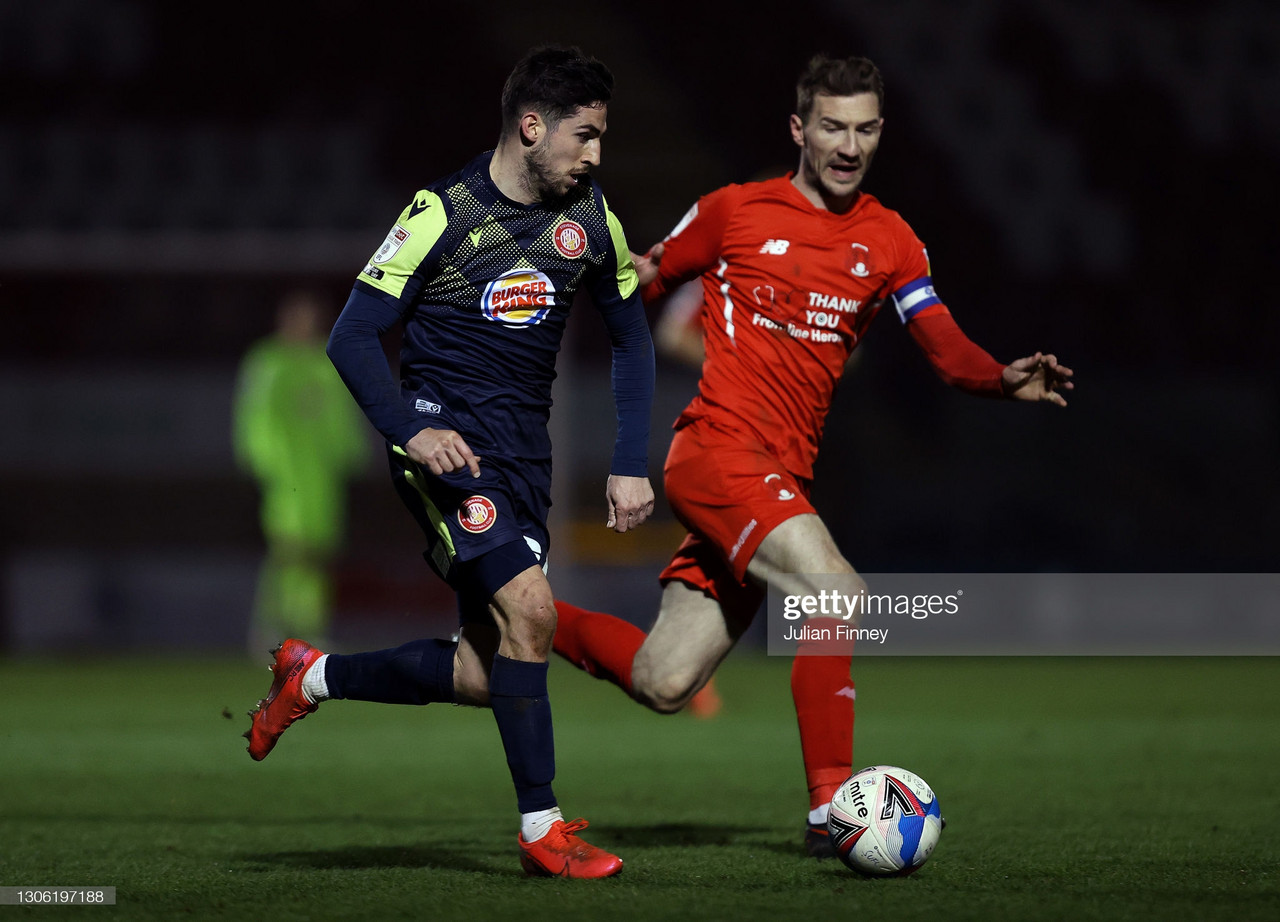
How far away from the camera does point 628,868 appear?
396cm

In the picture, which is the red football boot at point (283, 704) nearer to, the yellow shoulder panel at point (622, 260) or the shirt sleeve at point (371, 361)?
the shirt sleeve at point (371, 361)

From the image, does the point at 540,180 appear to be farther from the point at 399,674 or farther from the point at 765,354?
the point at 399,674

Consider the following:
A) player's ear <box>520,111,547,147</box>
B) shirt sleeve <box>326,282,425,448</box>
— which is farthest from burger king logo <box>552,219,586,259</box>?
shirt sleeve <box>326,282,425,448</box>

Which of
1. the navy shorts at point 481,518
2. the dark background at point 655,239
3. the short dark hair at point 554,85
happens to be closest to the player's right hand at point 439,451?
the navy shorts at point 481,518

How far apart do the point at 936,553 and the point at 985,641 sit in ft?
4.12

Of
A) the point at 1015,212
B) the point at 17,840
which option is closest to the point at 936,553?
the point at 1015,212

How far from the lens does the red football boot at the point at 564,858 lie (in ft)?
12.3

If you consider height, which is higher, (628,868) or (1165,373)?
(1165,373)

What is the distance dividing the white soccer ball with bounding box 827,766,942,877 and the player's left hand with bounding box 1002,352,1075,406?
3.61ft

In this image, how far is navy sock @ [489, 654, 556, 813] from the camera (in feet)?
12.6

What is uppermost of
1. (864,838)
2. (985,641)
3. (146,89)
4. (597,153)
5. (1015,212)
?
(146,89)

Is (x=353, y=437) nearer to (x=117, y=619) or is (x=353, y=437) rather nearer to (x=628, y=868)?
(x=117, y=619)

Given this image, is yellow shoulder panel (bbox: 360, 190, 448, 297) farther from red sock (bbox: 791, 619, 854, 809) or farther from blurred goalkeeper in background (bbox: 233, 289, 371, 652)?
blurred goalkeeper in background (bbox: 233, 289, 371, 652)

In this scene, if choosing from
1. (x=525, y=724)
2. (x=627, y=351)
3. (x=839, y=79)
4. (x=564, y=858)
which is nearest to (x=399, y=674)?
(x=525, y=724)
